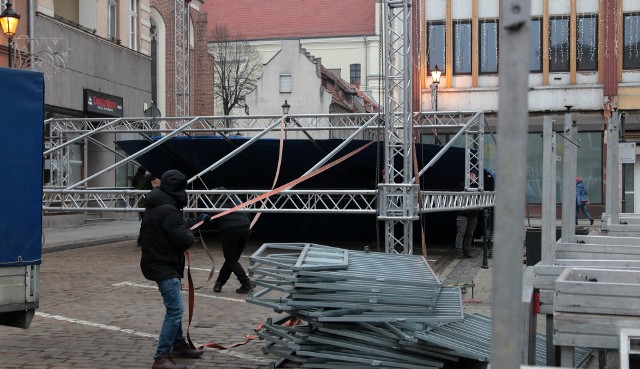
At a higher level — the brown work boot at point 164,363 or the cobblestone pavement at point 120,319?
the brown work boot at point 164,363

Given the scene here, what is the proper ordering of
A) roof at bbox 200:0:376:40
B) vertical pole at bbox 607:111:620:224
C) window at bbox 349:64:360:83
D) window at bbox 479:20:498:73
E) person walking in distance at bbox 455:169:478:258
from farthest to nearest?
1. roof at bbox 200:0:376:40
2. window at bbox 349:64:360:83
3. window at bbox 479:20:498:73
4. person walking in distance at bbox 455:169:478:258
5. vertical pole at bbox 607:111:620:224

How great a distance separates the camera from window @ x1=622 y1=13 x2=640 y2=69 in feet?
102

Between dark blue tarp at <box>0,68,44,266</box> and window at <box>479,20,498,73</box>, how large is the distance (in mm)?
26841

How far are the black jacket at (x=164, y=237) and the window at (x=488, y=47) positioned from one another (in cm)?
2653

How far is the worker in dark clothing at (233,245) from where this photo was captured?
38.7 feet

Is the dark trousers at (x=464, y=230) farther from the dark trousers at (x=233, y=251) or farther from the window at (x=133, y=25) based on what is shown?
the window at (x=133, y=25)

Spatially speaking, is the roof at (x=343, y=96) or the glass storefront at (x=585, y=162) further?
the roof at (x=343, y=96)

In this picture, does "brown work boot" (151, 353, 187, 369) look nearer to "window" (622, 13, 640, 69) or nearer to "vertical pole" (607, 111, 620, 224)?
"vertical pole" (607, 111, 620, 224)

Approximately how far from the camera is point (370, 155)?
18172 millimetres

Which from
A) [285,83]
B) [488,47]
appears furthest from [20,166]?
[285,83]

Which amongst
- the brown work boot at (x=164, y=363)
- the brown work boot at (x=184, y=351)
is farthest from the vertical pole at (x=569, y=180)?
the brown work boot at (x=164, y=363)

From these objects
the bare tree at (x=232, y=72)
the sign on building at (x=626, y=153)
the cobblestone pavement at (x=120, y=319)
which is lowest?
the cobblestone pavement at (x=120, y=319)

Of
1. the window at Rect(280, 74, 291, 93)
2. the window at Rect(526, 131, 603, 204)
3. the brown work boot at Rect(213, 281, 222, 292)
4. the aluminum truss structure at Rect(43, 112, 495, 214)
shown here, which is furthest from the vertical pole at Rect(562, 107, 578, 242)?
the window at Rect(280, 74, 291, 93)

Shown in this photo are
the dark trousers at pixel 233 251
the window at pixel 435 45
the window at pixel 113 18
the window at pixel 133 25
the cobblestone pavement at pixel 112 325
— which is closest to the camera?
the cobblestone pavement at pixel 112 325
